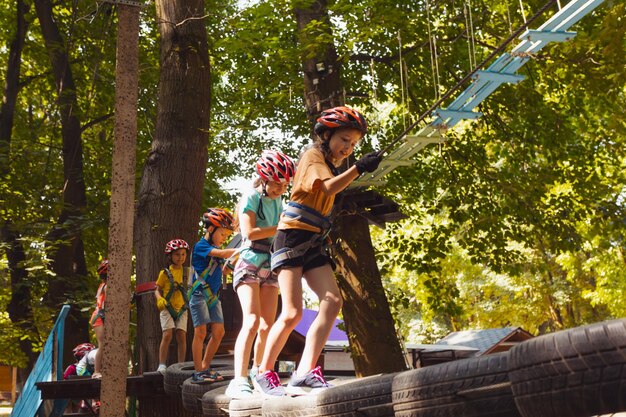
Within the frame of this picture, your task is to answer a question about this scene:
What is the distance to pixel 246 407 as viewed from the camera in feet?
17.2

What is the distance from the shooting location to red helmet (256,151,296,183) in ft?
19.6

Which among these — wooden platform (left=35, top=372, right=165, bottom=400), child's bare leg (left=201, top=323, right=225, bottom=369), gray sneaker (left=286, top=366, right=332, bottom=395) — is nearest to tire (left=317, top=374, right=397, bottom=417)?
gray sneaker (left=286, top=366, right=332, bottom=395)

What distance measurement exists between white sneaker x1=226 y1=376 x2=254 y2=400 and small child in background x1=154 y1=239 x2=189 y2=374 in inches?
186

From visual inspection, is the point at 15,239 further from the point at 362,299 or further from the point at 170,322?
the point at 362,299

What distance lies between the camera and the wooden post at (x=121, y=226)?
24.9 feet

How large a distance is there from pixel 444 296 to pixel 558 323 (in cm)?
2127

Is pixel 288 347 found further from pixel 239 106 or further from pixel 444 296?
pixel 239 106

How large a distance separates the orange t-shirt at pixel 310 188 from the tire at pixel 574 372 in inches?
81.9

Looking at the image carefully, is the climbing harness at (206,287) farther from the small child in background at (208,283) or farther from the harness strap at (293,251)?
the harness strap at (293,251)

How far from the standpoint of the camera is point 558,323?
36.1 meters

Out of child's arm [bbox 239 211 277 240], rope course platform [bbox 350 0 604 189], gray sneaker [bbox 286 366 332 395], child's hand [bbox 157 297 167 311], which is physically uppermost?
rope course platform [bbox 350 0 604 189]

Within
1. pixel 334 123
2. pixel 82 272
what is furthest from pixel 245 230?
pixel 82 272

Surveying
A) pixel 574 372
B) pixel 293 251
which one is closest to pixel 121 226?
pixel 293 251

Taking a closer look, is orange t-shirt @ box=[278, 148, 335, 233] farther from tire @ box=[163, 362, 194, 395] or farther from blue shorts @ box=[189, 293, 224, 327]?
tire @ box=[163, 362, 194, 395]
